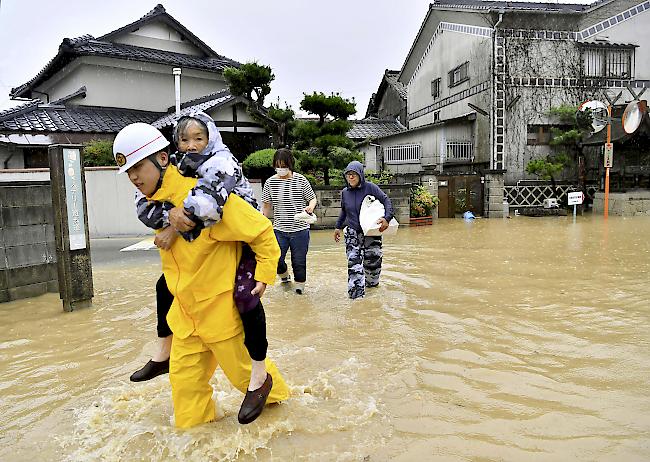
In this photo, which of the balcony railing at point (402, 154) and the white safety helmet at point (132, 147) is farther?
the balcony railing at point (402, 154)

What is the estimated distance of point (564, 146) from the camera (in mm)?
20219

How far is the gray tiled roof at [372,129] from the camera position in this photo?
2442 cm

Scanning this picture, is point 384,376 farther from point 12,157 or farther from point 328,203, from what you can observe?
point 12,157

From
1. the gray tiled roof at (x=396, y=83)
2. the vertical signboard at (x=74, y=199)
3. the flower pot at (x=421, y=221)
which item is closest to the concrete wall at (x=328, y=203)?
the flower pot at (x=421, y=221)

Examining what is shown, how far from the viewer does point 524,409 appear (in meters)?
3.14

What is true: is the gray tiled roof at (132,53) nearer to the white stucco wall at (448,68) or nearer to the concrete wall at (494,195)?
the white stucco wall at (448,68)

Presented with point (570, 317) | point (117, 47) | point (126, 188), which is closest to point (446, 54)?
point (117, 47)

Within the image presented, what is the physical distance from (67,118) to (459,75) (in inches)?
633

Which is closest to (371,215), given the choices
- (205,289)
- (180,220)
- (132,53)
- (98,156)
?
(205,289)

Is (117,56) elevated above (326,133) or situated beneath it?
elevated above

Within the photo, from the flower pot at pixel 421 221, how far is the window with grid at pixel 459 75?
30.6 ft

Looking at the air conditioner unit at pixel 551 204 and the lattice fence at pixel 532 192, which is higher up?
the lattice fence at pixel 532 192

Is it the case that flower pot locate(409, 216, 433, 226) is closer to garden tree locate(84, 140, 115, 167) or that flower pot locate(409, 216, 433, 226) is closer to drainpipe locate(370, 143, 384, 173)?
garden tree locate(84, 140, 115, 167)

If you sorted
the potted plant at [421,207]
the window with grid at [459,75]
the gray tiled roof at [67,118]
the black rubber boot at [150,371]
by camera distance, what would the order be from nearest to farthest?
the black rubber boot at [150,371]
the potted plant at [421,207]
the gray tiled roof at [67,118]
the window with grid at [459,75]
